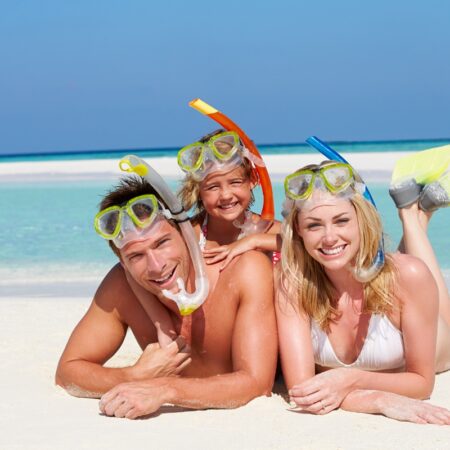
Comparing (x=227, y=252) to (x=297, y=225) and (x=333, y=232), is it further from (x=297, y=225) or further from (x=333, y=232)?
(x=333, y=232)

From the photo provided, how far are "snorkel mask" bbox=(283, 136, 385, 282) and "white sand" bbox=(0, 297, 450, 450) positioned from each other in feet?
2.10

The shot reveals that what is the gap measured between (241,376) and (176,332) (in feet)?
1.56

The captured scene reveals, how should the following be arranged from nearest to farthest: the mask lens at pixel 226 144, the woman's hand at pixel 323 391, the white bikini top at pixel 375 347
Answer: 1. the woman's hand at pixel 323 391
2. the white bikini top at pixel 375 347
3. the mask lens at pixel 226 144

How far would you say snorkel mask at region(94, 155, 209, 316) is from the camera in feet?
12.8

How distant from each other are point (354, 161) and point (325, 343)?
27525mm

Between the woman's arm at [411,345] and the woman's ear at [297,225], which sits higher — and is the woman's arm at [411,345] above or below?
below

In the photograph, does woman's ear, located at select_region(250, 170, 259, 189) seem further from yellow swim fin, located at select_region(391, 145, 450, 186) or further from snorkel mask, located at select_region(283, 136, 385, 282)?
yellow swim fin, located at select_region(391, 145, 450, 186)

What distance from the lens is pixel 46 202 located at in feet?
64.7

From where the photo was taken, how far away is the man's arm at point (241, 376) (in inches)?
149

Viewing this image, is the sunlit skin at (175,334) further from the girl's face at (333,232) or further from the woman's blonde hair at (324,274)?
the girl's face at (333,232)

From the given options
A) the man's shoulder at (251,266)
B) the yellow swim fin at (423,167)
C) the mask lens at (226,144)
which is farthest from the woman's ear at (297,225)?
the yellow swim fin at (423,167)

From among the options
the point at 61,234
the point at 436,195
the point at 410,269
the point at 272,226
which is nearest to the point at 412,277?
the point at 410,269

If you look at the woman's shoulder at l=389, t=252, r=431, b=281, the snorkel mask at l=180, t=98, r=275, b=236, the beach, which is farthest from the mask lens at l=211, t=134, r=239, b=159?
the beach

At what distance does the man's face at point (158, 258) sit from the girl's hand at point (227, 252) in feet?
1.02
